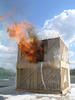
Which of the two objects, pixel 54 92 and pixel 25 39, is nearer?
pixel 54 92

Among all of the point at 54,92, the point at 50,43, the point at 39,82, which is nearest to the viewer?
the point at 54,92

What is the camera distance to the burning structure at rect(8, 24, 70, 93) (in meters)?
12.0

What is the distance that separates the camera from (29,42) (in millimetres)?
13734

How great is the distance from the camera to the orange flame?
13.5 metres

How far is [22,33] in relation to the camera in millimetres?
13797

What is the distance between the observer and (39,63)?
12.9m

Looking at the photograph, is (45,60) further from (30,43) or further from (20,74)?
(20,74)

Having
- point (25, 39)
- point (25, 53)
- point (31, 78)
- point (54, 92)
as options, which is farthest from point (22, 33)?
point (54, 92)

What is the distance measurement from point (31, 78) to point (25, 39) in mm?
5035

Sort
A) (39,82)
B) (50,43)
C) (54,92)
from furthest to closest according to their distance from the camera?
1. (50,43)
2. (39,82)
3. (54,92)

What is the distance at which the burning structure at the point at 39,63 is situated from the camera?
1196 centimetres

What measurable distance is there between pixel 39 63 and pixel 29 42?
3.04 metres

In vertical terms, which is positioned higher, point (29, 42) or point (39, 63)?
point (29, 42)

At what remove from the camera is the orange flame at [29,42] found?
44.2ft
